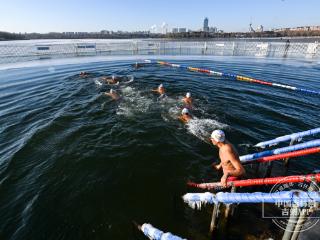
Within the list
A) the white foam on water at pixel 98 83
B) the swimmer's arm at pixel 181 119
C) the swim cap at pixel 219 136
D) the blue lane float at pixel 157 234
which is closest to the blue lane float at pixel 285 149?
the swim cap at pixel 219 136

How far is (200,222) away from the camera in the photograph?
19.0 ft

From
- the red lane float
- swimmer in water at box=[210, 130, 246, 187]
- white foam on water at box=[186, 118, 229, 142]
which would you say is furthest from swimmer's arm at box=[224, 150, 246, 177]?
white foam on water at box=[186, 118, 229, 142]

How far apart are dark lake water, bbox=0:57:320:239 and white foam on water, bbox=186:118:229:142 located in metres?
0.05

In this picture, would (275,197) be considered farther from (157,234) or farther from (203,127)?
(203,127)

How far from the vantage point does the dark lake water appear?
5.93 m

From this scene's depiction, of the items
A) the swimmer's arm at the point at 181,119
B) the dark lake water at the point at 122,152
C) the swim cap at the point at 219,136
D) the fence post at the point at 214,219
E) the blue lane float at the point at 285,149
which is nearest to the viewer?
the fence post at the point at 214,219

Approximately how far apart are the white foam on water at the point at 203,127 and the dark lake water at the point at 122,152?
51 mm

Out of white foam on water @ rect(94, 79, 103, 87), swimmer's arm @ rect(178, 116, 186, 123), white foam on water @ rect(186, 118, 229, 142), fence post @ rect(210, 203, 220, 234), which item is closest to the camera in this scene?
fence post @ rect(210, 203, 220, 234)

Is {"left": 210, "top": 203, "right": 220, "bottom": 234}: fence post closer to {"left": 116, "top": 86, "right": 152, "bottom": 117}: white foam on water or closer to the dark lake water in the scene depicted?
the dark lake water

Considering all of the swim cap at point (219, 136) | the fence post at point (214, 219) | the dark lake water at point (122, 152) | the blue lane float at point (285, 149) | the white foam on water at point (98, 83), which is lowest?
the dark lake water at point (122, 152)

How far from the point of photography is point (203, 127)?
1090 centimetres

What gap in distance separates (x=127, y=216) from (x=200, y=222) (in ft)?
6.81

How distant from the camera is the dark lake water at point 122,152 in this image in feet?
19.4

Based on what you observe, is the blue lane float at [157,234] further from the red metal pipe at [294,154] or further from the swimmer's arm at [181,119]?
the swimmer's arm at [181,119]
